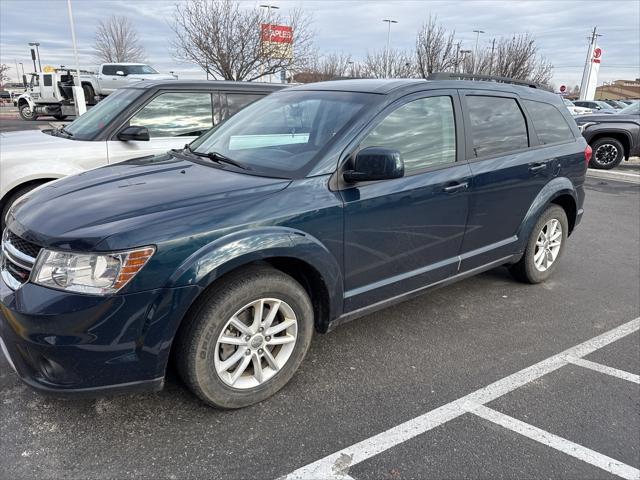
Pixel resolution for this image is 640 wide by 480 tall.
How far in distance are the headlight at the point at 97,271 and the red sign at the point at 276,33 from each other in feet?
60.3

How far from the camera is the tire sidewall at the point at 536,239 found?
4.29m

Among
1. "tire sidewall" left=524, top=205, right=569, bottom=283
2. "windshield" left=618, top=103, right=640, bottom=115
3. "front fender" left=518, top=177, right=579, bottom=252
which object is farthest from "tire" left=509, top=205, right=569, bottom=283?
"windshield" left=618, top=103, right=640, bottom=115

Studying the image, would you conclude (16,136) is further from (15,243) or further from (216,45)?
(216,45)

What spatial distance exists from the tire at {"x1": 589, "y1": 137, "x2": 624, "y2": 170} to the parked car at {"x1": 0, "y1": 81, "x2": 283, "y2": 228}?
968 centimetres

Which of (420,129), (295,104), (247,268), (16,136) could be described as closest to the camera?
(247,268)

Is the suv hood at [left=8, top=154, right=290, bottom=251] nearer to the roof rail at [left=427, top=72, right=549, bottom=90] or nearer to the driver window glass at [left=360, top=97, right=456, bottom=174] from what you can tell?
the driver window glass at [left=360, top=97, right=456, bottom=174]

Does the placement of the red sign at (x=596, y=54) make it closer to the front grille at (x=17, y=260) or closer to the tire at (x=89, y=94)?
the tire at (x=89, y=94)

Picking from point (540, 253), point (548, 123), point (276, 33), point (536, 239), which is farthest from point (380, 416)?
point (276, 33)

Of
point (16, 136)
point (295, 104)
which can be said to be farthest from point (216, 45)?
point (295, 104)

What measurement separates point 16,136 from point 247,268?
4098mm

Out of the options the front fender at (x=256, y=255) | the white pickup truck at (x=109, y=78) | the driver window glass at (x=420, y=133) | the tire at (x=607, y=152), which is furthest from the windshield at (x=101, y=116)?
the white pickup truck at (x=109, y=78)

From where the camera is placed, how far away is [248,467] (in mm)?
2244

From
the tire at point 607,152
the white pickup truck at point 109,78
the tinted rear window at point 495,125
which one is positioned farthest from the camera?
the white pickup truck at point 109,78

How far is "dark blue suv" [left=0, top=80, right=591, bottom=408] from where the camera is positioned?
219 cm
